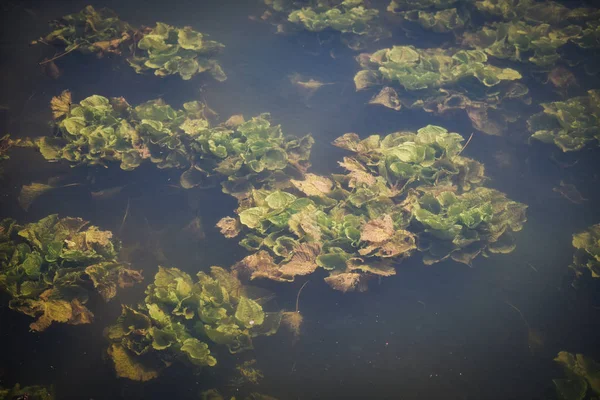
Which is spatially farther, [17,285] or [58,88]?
[58,88]

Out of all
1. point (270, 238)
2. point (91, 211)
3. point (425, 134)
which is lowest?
point (91, 211)

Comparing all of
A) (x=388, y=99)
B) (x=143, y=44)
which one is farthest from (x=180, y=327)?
(x=143, y=44)

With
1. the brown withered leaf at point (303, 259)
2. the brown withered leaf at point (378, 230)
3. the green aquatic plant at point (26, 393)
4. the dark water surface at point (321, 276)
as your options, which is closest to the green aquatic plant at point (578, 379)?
the dark water surface at point (321, 276)

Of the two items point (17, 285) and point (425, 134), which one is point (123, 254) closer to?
point (17, 285)

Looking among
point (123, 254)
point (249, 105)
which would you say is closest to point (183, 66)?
point (249, 105)

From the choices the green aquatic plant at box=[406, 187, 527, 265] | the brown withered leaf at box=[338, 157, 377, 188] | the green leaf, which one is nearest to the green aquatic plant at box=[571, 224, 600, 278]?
the green aquatic plant at box=[406, 187, 527, 265]

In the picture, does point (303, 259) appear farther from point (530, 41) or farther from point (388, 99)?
point (530, 41)
